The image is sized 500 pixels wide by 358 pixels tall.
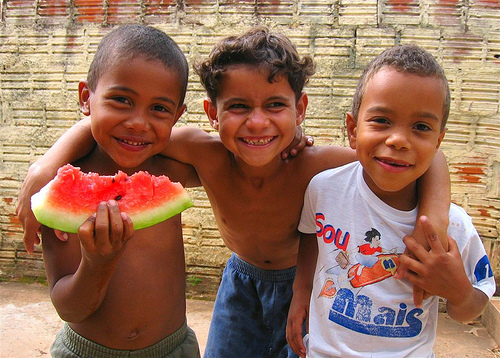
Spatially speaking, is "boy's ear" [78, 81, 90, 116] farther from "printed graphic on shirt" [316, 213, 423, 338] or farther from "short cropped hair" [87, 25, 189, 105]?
"printed graphic on shirt" [316, 213, 423, 338]

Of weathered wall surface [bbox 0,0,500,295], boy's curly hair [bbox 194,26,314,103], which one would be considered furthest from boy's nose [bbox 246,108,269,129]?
weathered wall surface [bbox 0,0,500,295]

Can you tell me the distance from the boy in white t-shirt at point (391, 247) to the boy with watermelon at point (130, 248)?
2.29 ft

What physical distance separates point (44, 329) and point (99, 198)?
2.81 metres

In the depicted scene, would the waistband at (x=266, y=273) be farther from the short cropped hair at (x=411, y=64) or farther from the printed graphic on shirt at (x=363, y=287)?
the short cropped hair at (x=411, y=64)

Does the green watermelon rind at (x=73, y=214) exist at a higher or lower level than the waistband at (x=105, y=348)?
higher

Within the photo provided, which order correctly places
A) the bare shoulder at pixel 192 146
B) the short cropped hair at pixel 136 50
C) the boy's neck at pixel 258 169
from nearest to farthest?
1. the short cropped hair at pixel 136 50
2. the bare shoulder at pixel 192 146
3. the boy's neck at pixel 258 169

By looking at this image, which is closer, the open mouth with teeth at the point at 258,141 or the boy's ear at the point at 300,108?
the open mouth with teeth at the point at 258,141

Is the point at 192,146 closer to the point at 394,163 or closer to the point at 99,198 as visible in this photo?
the point at 99,198

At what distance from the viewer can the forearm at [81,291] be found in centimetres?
163

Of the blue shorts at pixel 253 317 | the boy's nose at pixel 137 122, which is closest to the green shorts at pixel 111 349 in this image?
the blue shorts at pixel 253 317

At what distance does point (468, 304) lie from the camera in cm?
173

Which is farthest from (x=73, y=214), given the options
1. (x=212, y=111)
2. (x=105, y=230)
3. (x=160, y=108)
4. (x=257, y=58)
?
(x=257, y=58)

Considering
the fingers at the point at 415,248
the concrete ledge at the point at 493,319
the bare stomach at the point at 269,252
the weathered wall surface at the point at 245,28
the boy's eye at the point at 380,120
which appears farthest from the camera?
the weathered wall surface at the point at 245,28

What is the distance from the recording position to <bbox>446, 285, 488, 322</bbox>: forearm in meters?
1.72
